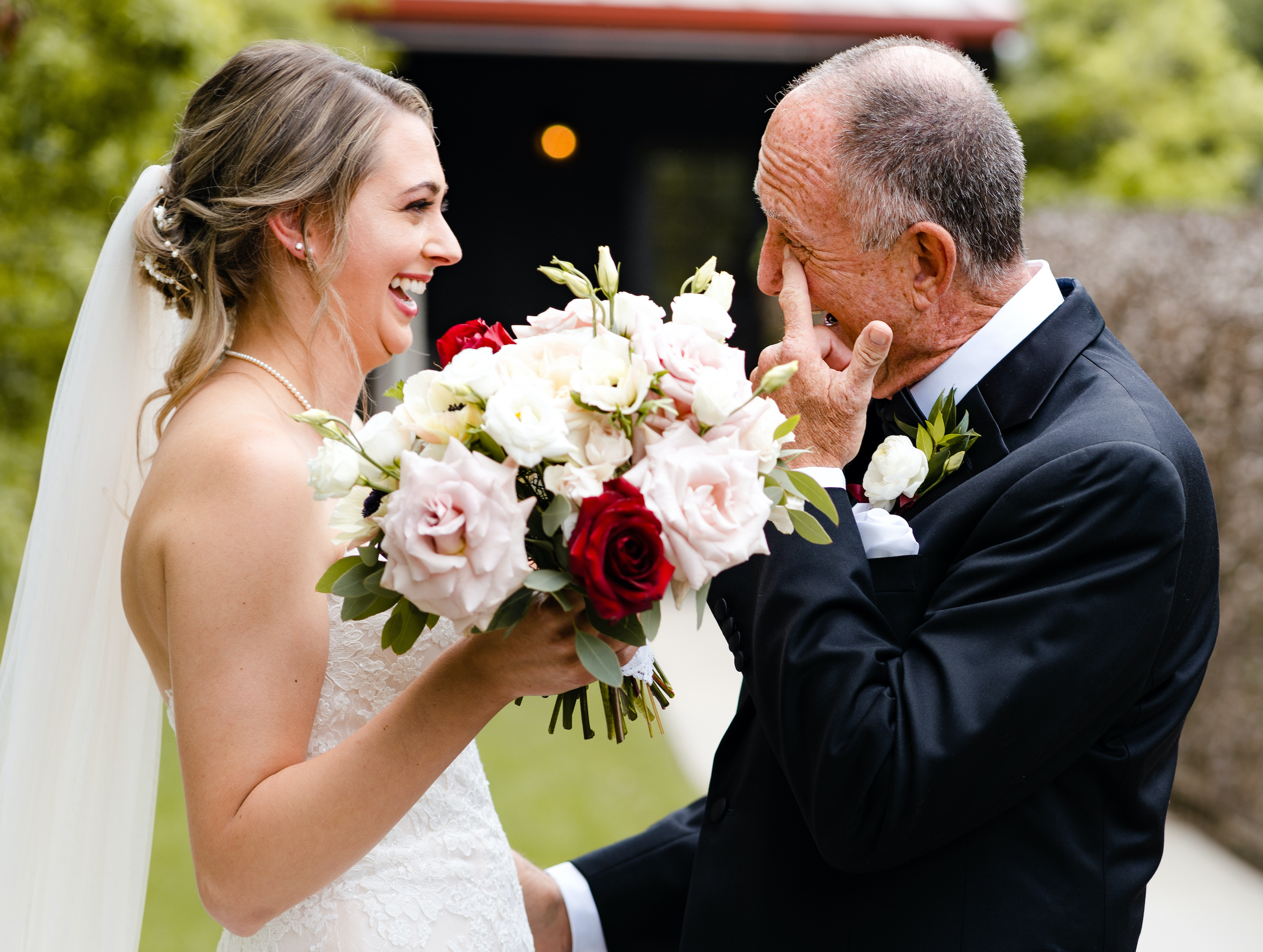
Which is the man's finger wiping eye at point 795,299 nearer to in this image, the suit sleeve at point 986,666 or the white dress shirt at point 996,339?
the white dress shirt at point 996,339

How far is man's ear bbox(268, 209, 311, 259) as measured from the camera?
227cm

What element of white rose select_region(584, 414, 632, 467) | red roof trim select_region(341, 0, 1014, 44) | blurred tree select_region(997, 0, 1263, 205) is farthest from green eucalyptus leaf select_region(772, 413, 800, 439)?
blurred tree select_region(997, 0, 1263, 205)

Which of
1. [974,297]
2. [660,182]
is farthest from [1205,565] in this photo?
[660,182]

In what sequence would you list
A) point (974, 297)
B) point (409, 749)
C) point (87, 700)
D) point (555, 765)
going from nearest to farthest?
1. point (409, 749)
2. point (974, 297)
3. point (87, 700)
4. point (555, 765)

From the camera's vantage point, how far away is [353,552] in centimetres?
221

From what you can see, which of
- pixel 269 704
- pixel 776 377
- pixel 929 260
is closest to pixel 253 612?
pixel 269 704

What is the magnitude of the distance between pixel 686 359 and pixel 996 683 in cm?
67

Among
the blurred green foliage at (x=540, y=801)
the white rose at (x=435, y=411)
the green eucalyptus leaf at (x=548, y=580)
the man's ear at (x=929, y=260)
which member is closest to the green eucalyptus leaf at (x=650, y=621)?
the green eucalyptus leaf at (x=548, y=580)

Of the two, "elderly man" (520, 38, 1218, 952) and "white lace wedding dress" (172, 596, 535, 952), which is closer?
"elderly man" (520, 38, 1218, 952)

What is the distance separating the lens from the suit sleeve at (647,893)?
8.31ft

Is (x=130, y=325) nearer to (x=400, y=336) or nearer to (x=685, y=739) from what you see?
(x=400, y=336)

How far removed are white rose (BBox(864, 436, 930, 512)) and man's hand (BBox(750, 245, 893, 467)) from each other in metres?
0.07

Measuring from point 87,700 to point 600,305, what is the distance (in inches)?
64.5

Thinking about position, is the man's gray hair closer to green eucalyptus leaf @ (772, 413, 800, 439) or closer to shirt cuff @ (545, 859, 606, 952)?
green eucalyptus leaf @ (772, 413, 800, 439)
